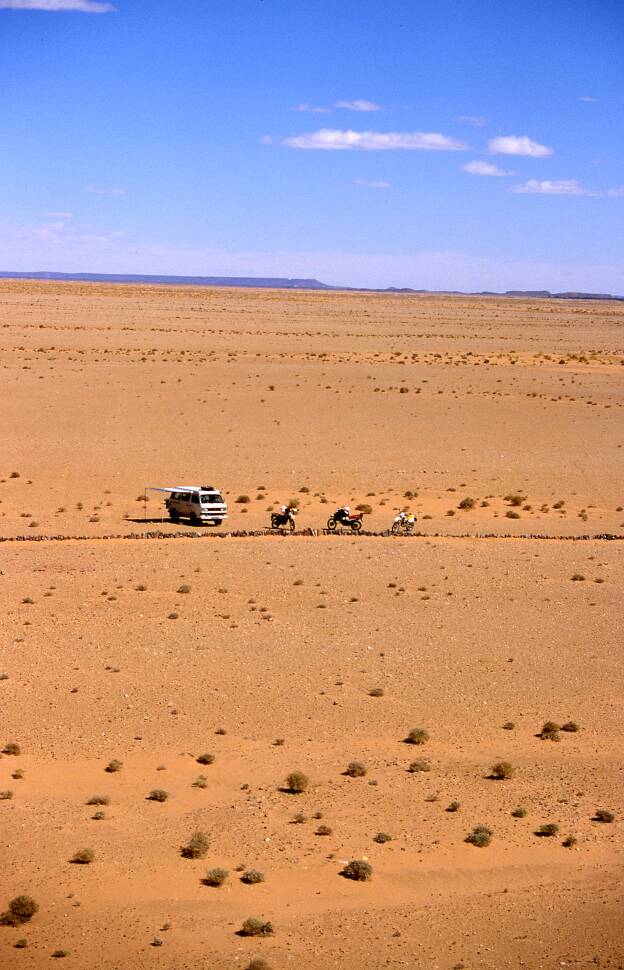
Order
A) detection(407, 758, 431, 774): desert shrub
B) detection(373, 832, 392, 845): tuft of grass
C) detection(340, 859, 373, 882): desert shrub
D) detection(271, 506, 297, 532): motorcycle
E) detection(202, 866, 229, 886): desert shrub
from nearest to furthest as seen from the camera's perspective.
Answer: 1. detection(202, 866, 229, 886): desert shrub
2. detection(340, 859, 373, 882): desert shrub
3. detection(373, 832, 392, 845): tuft of grass
4. detection(407, 758, 431, 774): desert shrub
5. detection(271, 506, 297, 532): motorcycle

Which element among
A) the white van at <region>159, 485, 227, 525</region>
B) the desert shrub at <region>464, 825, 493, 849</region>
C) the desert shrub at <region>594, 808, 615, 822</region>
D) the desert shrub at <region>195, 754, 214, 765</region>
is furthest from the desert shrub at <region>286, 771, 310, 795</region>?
the white van at <region>159, 485, 227, 525</region>

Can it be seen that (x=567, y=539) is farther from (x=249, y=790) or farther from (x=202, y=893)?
(x=202, y=893)

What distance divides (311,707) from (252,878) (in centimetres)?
640

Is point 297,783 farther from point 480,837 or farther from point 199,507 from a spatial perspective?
point 199,507

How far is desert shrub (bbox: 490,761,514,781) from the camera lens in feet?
59.7

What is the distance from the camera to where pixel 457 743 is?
773 inches

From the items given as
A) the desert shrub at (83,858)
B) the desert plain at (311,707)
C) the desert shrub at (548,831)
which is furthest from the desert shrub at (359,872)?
the desert shrub at (83,858)

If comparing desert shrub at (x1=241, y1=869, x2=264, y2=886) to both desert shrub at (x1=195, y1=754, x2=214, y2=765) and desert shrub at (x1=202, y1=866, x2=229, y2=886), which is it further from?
desert shrub at (x1=195, y1=754, x2=214, y2=765)

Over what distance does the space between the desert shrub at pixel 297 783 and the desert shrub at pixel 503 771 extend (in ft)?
8.75

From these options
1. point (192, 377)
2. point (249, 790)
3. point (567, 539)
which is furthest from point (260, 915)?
point (192, 377)

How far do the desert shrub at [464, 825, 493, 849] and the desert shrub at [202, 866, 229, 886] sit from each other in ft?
10.3

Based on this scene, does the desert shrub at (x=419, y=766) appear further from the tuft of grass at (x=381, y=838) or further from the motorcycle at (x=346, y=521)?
the motorcycle at (x=346, y=521)

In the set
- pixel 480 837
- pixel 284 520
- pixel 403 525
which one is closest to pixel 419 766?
pixel 480 837

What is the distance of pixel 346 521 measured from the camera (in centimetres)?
3578
